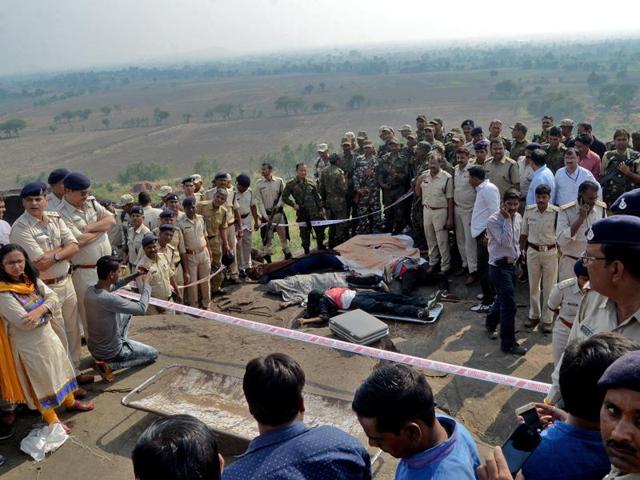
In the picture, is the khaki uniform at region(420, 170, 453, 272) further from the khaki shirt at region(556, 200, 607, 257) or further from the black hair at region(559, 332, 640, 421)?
the black hair at region(559, 332, 640, 421)

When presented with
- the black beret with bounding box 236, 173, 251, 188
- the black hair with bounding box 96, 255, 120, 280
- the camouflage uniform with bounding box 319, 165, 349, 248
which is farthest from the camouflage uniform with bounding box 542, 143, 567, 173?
the black hair with bounding box 96, 255, 120, 280

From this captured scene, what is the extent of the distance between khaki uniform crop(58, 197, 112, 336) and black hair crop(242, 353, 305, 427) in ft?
11.2

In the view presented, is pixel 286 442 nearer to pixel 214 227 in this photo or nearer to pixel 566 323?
pixel 566 323

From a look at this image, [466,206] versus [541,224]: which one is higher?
[541,224]

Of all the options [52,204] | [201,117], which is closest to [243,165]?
[201,117]

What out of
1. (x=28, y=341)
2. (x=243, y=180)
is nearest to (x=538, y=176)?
(x=243, y=180)

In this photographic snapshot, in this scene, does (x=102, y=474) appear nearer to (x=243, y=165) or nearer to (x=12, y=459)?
(x=12, y=459)

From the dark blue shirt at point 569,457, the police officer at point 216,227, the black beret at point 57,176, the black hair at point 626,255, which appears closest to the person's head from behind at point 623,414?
the dark blue shirt at point 569,457

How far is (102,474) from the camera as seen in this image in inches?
164

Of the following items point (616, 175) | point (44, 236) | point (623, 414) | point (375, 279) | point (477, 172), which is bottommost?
point (375, 279)

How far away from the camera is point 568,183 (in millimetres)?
7250

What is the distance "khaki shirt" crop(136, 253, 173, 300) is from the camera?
682cm

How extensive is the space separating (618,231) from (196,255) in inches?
242

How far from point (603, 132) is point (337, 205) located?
146 feet
